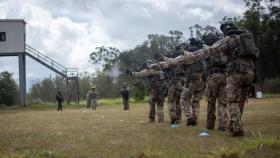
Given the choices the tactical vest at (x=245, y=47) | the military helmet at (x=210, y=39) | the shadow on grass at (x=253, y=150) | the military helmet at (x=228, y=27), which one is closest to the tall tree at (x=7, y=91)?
the military helmet at (x=210, y=39)

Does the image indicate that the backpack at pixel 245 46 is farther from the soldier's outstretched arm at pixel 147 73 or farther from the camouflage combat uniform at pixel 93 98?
the camouflage combat uniform at pixel 93 98

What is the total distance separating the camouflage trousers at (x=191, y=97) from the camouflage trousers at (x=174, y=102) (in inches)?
51.7

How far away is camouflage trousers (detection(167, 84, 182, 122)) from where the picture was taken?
1817cm

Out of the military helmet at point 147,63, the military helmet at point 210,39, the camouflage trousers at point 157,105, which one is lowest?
the camouflage trousers at point 157,105

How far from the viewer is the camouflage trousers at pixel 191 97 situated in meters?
16.3

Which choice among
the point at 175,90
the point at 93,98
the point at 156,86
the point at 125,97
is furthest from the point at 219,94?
the point at 93,98

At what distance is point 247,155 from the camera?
30.6 feet

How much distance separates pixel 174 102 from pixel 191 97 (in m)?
1.87

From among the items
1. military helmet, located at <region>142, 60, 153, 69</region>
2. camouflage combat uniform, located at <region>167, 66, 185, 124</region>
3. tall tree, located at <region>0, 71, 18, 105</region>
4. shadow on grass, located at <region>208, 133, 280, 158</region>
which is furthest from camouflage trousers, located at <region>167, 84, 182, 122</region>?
tall tree, located at <region>0, 71, 18, 105</region>

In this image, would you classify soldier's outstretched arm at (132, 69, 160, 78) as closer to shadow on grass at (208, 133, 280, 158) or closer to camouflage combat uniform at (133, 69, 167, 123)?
camouflage combat uniform at (133, 69, 167, 123)

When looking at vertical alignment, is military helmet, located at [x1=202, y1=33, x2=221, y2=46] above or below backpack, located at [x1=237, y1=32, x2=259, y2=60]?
above

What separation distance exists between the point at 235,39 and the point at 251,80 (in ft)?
3.70

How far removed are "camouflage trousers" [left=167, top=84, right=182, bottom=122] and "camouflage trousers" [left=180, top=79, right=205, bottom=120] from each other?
1314mm

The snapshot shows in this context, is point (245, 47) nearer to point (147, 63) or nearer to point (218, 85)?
point (218, 85)
